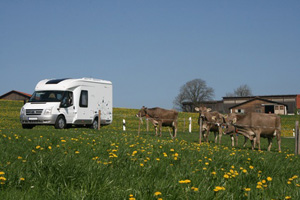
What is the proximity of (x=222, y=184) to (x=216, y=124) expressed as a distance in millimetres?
14004

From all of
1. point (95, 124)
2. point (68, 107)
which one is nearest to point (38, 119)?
point (68, 107)

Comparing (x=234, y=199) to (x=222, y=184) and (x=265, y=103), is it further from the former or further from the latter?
(x=265, y=103)

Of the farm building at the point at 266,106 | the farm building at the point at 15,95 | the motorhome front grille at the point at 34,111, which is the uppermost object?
the farm building at the point at 15,95

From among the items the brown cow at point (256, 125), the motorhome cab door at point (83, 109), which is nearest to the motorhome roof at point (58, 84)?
the motorhome cab door at point (83, 109)

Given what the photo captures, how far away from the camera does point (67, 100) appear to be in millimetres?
24859

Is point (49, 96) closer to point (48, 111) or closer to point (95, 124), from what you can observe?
point (48, 111)

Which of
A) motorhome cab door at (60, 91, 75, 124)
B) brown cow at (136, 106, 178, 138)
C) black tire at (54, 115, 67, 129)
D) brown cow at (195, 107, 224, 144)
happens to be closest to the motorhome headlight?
black tire at (54, 115, 67, 129)

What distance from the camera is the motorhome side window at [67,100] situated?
24.6 metres

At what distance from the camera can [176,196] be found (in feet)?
17.4

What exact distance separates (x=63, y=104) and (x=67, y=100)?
42cm

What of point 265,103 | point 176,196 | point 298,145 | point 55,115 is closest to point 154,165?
point 176,196

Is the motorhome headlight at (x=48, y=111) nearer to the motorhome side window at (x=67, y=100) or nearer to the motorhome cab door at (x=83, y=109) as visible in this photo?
the motorhome side window at (x=67, y=100)

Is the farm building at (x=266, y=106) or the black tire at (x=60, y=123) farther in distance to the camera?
the farm building at (x=266, y=106)

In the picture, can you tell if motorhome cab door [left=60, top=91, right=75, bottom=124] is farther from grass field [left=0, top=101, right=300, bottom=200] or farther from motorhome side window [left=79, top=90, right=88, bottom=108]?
grass field [left=0, top=101, right=300, bottom=200]
